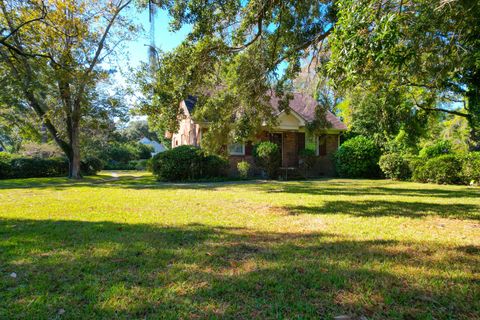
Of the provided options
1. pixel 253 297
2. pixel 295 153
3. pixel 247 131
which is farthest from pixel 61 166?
pixel 253 297

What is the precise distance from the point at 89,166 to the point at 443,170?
24.1 meters

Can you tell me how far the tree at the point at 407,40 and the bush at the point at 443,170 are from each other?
5668 millimetres

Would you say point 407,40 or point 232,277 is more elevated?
point 407,40

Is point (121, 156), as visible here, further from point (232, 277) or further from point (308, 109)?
point (232, 277)

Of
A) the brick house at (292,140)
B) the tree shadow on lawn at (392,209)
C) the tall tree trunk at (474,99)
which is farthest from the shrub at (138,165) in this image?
the tall tree trunk at (474,99)

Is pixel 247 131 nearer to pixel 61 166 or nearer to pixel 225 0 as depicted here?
pixel 225 0

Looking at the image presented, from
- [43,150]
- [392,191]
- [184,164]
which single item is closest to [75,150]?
[184,164]

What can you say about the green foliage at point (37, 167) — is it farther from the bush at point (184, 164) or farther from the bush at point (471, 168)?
the bush at point (471, 168)

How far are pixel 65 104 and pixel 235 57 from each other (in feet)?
45.6

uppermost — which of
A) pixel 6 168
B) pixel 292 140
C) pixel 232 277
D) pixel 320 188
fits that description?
pixel 292 140

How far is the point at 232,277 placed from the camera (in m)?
3.22

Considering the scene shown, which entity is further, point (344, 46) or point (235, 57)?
point (235, 57)

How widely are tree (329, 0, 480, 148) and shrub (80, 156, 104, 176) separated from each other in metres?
22.3

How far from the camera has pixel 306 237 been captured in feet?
16.1
